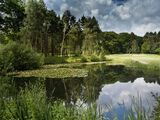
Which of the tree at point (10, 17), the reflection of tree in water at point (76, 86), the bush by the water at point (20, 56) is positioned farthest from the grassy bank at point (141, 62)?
the tree at point (10, 17)

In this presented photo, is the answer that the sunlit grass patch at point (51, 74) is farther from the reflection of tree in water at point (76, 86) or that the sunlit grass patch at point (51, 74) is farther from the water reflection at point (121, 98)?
the water reflection at point (121, 98)

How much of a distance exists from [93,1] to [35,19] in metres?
11.2

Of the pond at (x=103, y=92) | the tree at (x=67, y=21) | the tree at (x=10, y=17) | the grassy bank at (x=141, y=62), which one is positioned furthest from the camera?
the tree at (x=67, y=21)

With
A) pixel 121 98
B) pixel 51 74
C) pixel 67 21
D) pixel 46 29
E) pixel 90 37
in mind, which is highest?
pixel 67 21

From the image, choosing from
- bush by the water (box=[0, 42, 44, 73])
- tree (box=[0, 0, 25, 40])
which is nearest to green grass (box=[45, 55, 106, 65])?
bush by the water (box=[0, 42, 44, 73])

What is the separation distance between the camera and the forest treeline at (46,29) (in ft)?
58.5

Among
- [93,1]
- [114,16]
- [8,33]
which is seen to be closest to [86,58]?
[114,16]

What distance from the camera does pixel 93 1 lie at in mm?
12672

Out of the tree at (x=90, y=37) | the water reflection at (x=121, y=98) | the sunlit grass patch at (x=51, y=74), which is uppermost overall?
the tree at (x=90, y=37)

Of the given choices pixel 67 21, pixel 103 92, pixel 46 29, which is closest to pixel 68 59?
pixel 46 29

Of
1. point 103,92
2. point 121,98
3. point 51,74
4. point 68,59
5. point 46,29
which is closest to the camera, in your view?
point 121,98

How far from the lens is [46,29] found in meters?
24.9

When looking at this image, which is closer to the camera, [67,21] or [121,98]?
[121,98]

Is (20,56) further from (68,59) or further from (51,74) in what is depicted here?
(68,59)
